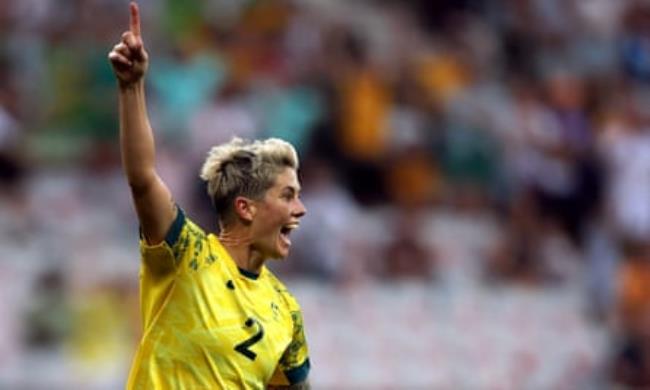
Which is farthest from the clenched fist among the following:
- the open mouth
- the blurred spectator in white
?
the blurred spectator in white

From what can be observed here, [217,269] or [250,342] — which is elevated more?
[217,269]

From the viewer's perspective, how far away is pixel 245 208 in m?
7.11

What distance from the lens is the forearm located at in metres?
6.34

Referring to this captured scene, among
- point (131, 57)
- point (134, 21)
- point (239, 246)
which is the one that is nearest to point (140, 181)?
point (131, 57)

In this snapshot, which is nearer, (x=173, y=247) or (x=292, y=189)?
(x=173, y=247)

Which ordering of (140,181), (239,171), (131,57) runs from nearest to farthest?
(131,57)
(140,181)
(239,171)

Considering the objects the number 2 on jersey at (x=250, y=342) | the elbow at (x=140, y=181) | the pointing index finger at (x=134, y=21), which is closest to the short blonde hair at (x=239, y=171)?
the number 2 on jersey at (x=250, y=342)

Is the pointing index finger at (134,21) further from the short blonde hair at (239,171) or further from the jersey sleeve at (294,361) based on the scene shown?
the jersey sleeve at (294,361)

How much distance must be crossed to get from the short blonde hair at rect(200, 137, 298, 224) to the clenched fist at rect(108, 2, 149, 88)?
832mm

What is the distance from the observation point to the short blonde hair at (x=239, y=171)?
7.07 meters

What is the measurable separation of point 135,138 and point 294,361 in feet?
4.82

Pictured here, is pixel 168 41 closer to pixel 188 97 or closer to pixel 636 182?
pixel 188 97

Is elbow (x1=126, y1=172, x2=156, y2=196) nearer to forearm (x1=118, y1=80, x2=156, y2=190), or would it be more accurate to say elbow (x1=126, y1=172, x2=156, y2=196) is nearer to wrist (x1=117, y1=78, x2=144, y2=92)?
forearm (x1=118, y1=80, x2=156, y2=190)

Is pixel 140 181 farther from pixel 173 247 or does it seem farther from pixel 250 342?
pixel 250 342
